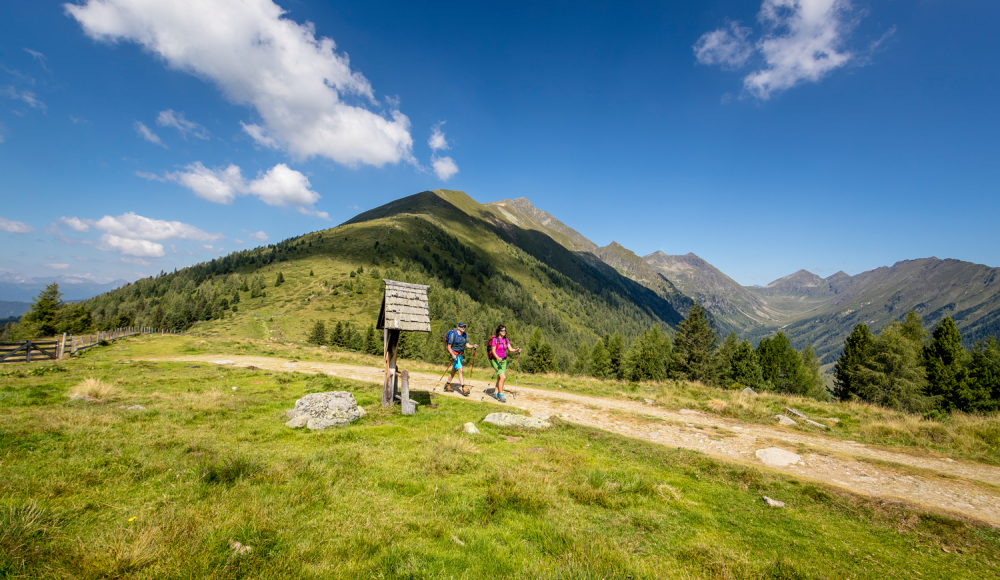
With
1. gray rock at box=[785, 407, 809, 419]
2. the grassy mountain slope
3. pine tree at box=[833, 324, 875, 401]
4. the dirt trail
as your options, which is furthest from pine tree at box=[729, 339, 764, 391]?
the dirt trail

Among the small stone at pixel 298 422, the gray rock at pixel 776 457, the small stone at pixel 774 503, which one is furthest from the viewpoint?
the small stone at pixel 298 422

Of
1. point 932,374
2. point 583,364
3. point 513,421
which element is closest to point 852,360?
point 932,374

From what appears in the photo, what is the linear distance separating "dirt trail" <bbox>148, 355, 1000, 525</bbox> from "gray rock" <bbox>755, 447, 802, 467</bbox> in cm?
16

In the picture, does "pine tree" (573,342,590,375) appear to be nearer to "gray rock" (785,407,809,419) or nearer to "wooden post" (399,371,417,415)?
"gray rock" (785,407,809,419)

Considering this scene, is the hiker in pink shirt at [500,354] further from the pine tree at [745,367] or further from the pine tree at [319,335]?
the pine tree at [319,335]

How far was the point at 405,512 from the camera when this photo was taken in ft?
18.1

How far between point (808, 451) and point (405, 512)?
471 inches

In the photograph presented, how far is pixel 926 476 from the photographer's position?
28.9 feet

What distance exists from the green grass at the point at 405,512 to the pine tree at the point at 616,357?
61751 mm

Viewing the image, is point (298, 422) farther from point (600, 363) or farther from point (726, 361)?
point (726, 361)

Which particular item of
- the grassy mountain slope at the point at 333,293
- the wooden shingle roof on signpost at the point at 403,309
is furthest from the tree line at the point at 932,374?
the grassy mountain slope at the point at 333,293

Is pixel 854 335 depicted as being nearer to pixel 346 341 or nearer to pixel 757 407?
pixel 757 407

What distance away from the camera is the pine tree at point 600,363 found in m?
68.5

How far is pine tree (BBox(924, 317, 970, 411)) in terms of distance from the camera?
4012 cm
